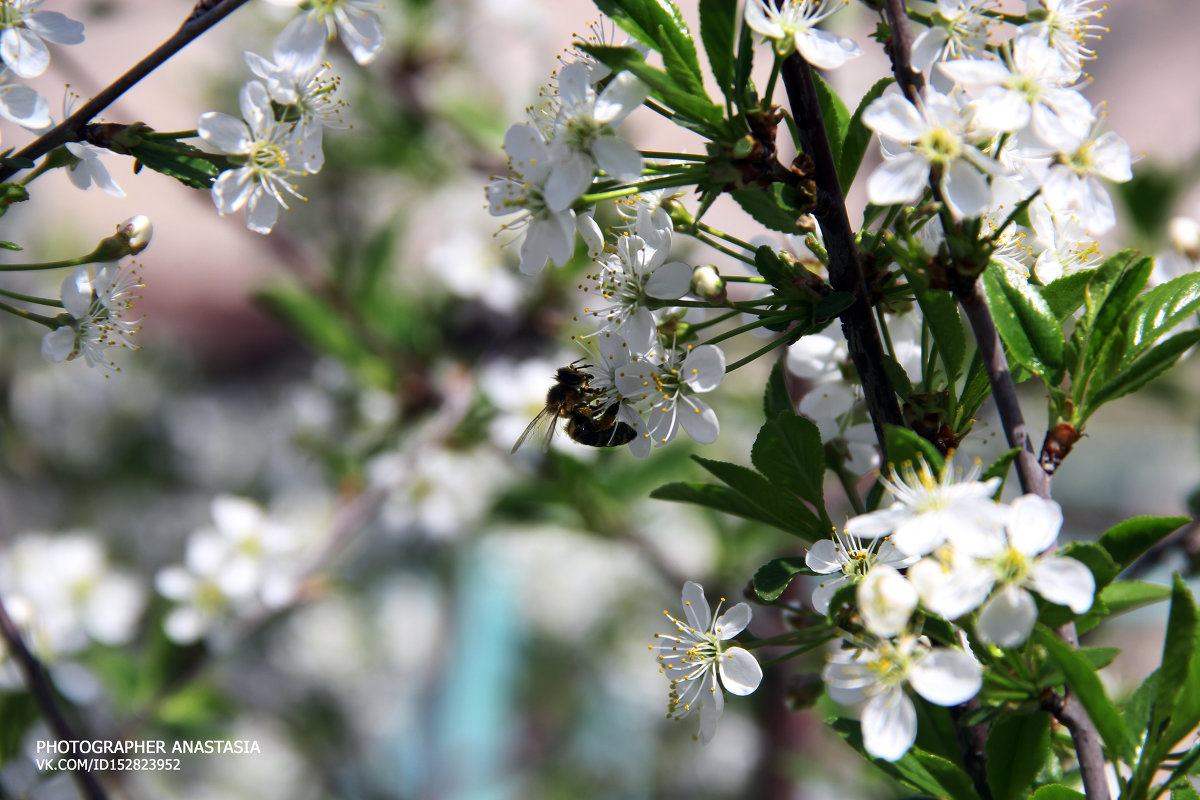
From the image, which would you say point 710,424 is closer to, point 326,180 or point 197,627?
point 197,627

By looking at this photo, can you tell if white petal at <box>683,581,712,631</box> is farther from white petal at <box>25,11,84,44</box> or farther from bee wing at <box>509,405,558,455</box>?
white petal at <box>25,11,84,44</box>

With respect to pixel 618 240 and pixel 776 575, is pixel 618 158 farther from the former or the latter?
pixel 776 575

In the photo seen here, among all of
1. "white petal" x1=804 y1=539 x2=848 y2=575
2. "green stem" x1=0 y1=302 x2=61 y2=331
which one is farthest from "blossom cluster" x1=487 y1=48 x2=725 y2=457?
"green stem" x1=0 y1=302 x2=61 y2=331

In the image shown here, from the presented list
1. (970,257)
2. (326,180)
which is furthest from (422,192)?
(970,257)

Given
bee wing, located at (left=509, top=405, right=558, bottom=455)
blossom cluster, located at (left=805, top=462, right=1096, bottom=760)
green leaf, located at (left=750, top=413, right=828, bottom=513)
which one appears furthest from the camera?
bee wing, located at (left=509, top=405, right=558, bottom=455)

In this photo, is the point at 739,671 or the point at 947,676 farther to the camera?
the point at 739,671

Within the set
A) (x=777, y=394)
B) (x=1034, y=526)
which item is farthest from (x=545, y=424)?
(x=1034, y=526)
